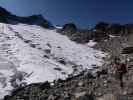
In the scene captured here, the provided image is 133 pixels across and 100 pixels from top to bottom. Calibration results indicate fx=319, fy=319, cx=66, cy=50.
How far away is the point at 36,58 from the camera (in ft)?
90.6

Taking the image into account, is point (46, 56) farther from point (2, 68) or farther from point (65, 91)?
point (65, 91)

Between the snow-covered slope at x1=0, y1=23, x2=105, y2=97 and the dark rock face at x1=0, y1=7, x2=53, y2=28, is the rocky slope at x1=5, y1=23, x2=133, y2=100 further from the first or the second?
the dark rock face at x1=0, y1=7, x2=53, y2=28

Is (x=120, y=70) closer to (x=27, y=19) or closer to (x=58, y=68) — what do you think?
(x=58, y=68)

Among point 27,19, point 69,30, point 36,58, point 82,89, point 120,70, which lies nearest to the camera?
point 120,70

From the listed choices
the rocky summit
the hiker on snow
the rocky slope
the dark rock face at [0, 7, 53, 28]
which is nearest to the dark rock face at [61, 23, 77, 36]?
the dark rock face at [0, 7, 53, 28]

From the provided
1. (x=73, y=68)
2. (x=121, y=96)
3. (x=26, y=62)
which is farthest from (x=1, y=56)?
(x=121, y=96)

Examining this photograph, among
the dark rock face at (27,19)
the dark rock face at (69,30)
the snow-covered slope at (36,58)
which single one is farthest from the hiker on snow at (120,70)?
the dark rock face at (27,19)

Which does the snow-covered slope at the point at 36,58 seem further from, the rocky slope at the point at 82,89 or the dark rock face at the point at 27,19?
the dark rock face at the point at 27,19

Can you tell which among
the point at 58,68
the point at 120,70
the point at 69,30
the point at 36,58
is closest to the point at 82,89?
the point at 120,70

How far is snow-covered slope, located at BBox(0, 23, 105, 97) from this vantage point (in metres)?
21.8

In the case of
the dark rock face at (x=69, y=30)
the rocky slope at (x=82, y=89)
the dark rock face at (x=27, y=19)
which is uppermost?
the dark rock face at (x=27, y=19)

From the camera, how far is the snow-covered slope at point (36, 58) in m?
21.8

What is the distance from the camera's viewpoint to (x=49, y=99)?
17.2m

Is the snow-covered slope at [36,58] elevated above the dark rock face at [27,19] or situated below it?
below
